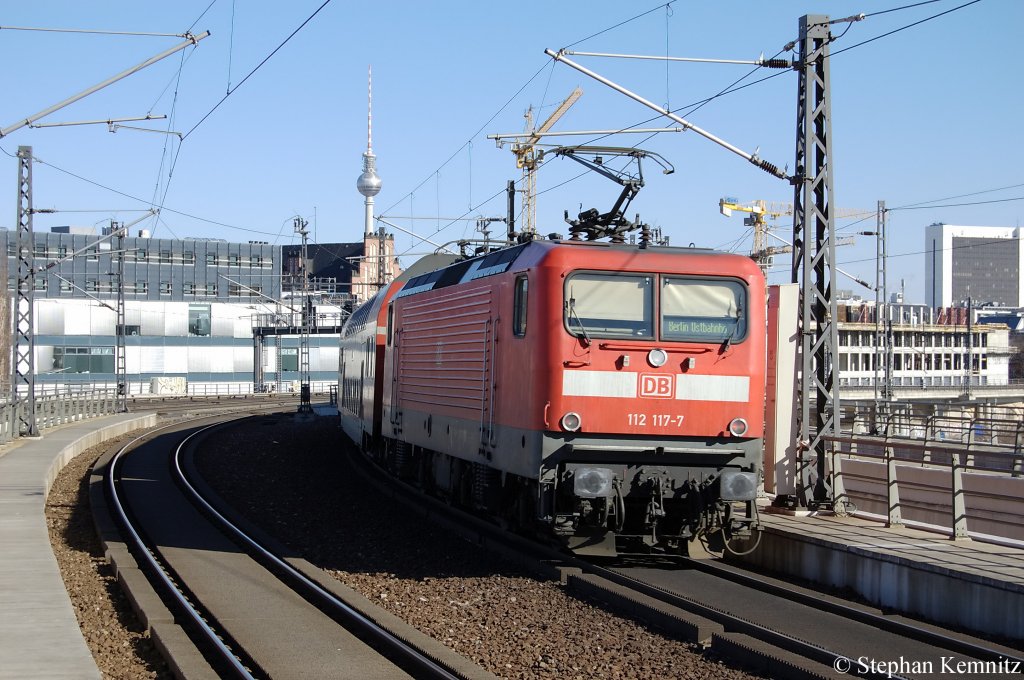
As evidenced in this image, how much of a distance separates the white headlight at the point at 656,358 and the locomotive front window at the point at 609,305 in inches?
8.1

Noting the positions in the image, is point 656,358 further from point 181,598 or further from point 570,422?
point 181,598

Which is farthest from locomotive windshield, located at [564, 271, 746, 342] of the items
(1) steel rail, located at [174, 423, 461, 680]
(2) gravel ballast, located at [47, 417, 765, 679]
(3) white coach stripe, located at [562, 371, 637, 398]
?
(1) steel rail, located at [174, 423, 461, 680]

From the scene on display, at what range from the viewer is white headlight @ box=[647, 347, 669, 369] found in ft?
43.1

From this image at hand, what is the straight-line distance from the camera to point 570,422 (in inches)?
507

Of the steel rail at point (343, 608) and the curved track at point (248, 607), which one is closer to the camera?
the steel rail at point (343, 608)

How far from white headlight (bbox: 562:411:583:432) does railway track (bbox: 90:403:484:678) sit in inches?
118

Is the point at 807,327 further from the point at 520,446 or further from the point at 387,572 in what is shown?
the point at 387,572

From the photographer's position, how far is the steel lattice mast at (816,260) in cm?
1588

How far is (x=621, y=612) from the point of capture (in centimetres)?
1126

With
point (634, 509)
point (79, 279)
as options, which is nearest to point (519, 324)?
point (634, 509)

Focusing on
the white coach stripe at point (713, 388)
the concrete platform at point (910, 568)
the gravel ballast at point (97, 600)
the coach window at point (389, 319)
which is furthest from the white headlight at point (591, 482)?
the coach window at point (389, 319)

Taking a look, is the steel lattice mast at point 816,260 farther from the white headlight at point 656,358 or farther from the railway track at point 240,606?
the railway track at point 240,606

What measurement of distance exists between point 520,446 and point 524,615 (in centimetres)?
269

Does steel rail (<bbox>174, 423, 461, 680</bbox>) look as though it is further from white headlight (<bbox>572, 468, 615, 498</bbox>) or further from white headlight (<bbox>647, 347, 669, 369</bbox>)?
white headlight (<bbox>647, 347, 669, 369</bbox>)
